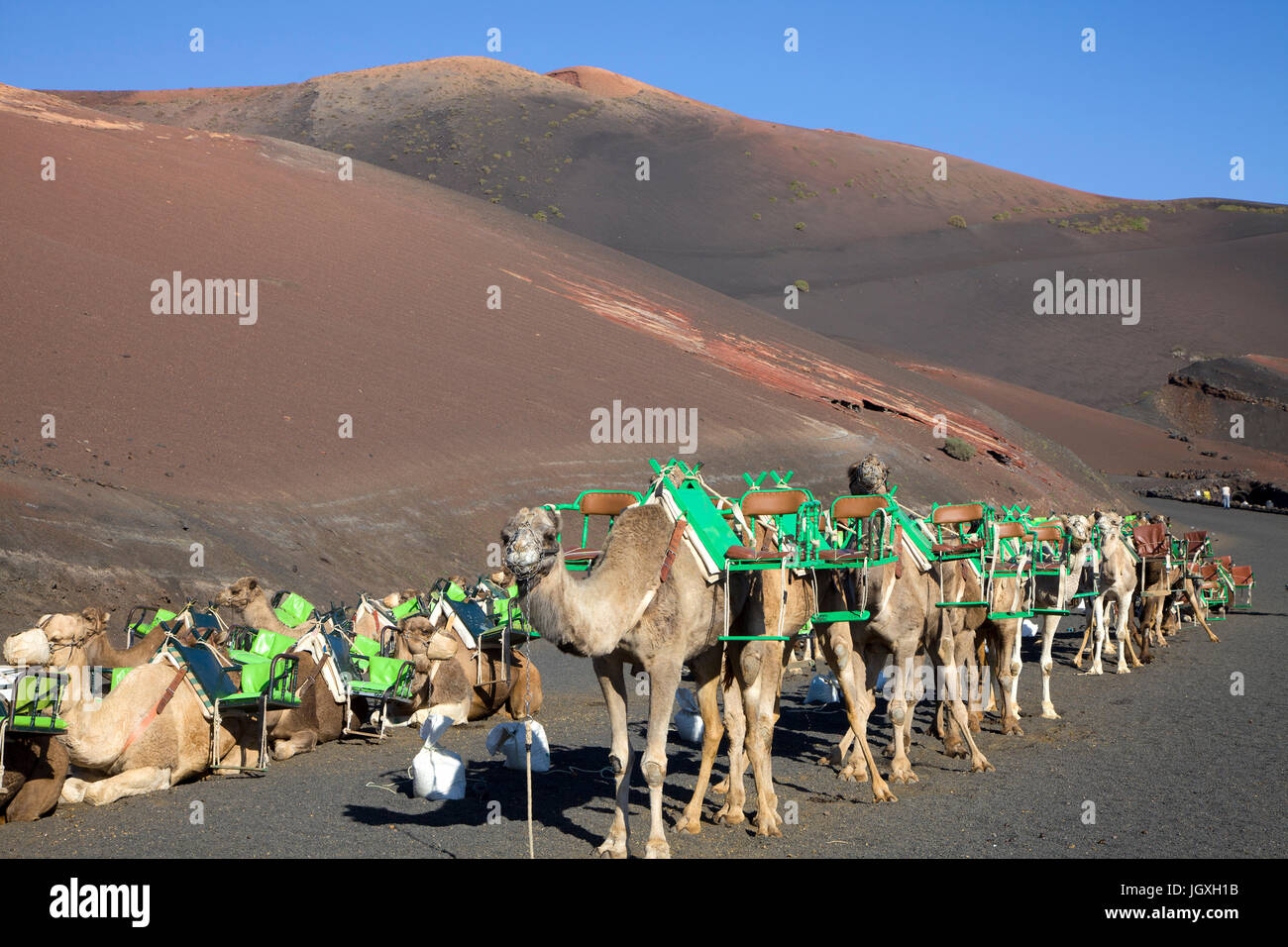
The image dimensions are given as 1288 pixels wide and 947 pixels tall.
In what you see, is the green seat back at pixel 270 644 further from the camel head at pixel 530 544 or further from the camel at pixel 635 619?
the camel head at pixel 530 544

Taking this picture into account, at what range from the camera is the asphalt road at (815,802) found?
8.53m

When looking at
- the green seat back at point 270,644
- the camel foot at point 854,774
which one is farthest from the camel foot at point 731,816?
the green seat back at point 270,644

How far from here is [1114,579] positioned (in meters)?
17.4

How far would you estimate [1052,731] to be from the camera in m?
13.3

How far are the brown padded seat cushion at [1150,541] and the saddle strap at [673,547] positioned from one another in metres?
12.8

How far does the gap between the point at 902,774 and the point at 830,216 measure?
376 ft

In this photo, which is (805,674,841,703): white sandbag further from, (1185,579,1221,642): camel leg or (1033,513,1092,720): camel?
(1185,579,1221,642): camel leg

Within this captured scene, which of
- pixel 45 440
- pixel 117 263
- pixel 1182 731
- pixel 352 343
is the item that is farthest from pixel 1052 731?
pixel 117 263

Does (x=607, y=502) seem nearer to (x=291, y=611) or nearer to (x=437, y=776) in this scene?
(x=437, y=776)

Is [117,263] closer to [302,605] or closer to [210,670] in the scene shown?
[302,605]

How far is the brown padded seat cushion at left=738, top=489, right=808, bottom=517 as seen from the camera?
8.70 m

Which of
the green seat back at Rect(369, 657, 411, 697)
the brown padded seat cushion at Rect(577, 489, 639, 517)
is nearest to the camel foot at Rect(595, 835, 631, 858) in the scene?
the brown padded seat cushion at Rect(577, 489, 639, 517)

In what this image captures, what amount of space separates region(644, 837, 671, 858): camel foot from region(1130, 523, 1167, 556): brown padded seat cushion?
1316 cm

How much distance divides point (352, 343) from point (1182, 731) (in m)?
30.0
